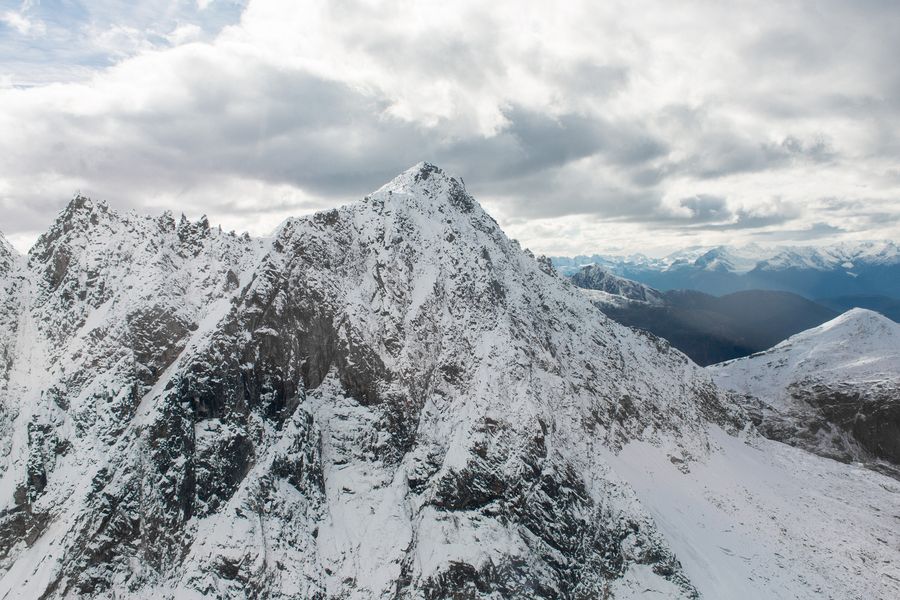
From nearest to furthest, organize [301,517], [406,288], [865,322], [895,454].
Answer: [301,517] < [406,288] < [895,454] < [865,322]

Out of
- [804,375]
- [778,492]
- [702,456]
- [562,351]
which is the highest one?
[562,351]

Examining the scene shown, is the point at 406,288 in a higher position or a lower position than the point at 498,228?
lower

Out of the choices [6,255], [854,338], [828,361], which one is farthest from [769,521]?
[6,255]

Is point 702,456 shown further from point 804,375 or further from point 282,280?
point 282,280

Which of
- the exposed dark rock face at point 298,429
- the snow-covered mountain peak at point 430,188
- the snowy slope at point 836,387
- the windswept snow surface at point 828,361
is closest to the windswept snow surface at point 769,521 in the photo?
the exposed dark rock face at point 298,429

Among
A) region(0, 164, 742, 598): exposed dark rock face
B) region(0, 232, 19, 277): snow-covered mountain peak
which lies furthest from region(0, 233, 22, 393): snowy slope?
region(0, 164, 742, 598): exposed dark rock face

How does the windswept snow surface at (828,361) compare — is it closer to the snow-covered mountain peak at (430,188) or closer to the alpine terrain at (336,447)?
the alpine terrain at (336,447)

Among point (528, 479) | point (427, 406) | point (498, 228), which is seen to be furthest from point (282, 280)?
point (498, 228)

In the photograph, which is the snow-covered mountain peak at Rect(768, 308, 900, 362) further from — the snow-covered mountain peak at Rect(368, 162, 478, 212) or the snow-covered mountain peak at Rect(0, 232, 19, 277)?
the snow-covered mountain peak at Rect(0, 232, 19, 277)
